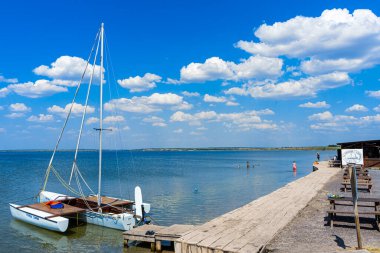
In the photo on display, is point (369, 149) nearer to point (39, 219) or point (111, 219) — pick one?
point (111, 219)

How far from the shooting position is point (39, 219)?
20562mm

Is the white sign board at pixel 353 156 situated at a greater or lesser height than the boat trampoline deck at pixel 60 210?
greater

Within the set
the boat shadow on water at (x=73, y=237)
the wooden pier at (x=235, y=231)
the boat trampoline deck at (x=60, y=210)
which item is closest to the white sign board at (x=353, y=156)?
the wooden pier at (x=235, y=231)

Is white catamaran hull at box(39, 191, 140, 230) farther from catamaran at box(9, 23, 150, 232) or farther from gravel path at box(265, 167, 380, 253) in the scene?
gravel path at box(265, 167, 380, 253)

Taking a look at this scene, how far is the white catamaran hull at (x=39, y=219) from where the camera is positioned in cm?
1927

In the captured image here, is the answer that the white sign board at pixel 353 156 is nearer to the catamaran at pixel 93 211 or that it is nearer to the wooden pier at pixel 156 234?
the catamaran at pixel 93 211

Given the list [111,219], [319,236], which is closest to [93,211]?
[111,219]

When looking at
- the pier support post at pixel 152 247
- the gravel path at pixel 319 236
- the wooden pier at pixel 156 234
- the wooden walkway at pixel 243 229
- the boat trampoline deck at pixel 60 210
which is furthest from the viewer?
the boat trampoline deck at pixel 60 210

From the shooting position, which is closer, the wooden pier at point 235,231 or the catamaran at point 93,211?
the wooden pier at point 235,231

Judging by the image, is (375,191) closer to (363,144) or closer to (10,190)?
(363,144)

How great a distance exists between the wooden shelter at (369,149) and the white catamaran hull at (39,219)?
1420 inches

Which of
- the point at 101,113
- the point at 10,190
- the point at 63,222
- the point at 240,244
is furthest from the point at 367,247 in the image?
the point at 10,190

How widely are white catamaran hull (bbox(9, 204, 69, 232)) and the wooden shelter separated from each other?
36.1 meters

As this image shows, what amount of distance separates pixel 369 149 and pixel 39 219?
4178cm
